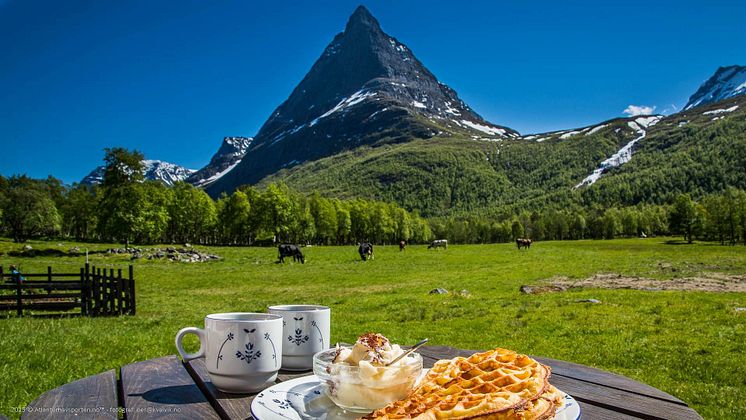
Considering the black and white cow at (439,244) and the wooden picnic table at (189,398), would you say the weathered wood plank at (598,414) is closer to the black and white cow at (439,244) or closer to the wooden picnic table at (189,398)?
the wooden picnic table at (189,398)

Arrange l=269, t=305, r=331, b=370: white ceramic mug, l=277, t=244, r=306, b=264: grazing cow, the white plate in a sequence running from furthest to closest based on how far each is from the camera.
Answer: l=277, t=244, r=306, b=264: grazing cow, l=269, t=305, r=331, b=370: white ceramic mug, the white plate

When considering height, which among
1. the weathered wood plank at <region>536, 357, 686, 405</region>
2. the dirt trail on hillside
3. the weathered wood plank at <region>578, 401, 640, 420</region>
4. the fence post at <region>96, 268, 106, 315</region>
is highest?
the weathered wood plank at <region>578, 401, 640, 420</region>

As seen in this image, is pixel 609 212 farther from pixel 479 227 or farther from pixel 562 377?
pixel 562 377

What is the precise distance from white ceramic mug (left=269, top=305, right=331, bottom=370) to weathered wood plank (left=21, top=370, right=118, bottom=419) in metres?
0.99

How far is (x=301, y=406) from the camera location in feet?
7.18

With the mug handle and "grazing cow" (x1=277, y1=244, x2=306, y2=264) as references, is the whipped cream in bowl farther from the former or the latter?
"grazing cow" (x1=277, y1=244, x2=306, y2=264)

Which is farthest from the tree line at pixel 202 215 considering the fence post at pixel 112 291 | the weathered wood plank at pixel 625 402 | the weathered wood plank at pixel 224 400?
the weathered wood plank at pixel 625 402

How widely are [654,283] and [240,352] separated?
30385 millimetres

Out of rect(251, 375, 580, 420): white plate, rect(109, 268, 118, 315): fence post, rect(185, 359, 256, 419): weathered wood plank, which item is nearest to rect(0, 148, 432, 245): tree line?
rect(109, 268, 118, 315): fence post

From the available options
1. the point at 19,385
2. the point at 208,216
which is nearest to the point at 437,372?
the point at 19,385

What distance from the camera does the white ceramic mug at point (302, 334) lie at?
295 cm

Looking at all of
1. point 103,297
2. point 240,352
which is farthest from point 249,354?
point 103,297

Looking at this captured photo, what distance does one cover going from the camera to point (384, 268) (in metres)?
42.1

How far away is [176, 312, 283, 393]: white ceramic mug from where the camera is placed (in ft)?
8.20
